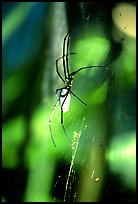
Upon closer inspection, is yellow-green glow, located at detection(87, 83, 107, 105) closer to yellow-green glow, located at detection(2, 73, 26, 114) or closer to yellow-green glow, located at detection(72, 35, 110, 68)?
yellow-green glow, located at detection(72, 35, 110, 68)

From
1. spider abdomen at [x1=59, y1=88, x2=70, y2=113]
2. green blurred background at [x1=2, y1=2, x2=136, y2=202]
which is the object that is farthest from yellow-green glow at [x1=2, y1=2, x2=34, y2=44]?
spider abdomen at [x1=59, y1=88, x2=70, y2=113]

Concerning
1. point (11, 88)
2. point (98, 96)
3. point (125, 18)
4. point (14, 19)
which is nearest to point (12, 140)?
point (11, 88)

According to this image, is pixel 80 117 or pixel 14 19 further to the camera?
pixel 14 19

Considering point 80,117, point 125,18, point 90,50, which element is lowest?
point 80,117

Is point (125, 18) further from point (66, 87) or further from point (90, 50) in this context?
point (66, 87)

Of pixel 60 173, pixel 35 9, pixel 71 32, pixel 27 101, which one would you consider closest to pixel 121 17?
pixel 71 32

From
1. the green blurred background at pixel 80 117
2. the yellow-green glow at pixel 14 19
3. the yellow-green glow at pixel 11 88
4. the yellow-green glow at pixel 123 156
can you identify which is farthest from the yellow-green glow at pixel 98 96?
the yellow-green glow at pixel 14 19

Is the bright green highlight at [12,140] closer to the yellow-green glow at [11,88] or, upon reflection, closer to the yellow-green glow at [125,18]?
the yellow-green glow at [11,88]

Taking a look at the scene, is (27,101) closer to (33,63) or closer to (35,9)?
(33,63)
